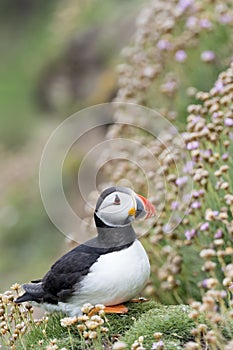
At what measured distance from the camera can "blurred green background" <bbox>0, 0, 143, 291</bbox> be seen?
8953mm

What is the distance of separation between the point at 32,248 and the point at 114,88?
2.15 meters

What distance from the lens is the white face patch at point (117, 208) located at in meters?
3.04

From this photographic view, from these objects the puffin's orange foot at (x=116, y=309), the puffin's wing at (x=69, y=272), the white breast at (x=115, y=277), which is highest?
the puffin's wing at (x=69, y=272)

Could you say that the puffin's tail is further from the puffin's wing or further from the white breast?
the white breast

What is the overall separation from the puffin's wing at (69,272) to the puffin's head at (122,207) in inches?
7.5

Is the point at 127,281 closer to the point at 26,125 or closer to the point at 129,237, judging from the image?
the point at 129,237

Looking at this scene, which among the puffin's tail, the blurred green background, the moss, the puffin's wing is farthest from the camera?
the blurred green background

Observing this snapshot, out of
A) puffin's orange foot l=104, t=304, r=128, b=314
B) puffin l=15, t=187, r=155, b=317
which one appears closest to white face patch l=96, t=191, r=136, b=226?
puffin l=15, t=187, r=155, b=317

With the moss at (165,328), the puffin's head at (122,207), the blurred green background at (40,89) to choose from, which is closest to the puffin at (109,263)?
the puffin's head at (122,207)

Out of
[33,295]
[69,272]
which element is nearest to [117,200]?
[69,272]

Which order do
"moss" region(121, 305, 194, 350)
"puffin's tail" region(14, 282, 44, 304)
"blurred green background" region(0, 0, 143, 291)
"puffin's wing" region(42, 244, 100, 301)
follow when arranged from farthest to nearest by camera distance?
"blurred green background" region(0, 0, 143, 291), "puffin's tail" region(14, 282, 44, 304), "puffin's wing" region(42, 244, 100, 301), "moss" region(121, 305, 194, 350)

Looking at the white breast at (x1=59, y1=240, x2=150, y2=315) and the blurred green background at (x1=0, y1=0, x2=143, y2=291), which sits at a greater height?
the blurred green background at (x1=0, y1=0, x2=143, y2=291)

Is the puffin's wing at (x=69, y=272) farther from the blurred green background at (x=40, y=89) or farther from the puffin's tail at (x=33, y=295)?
the blurred green background at (x=40, y=89)

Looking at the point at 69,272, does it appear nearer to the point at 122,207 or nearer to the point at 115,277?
the point at 115,277
